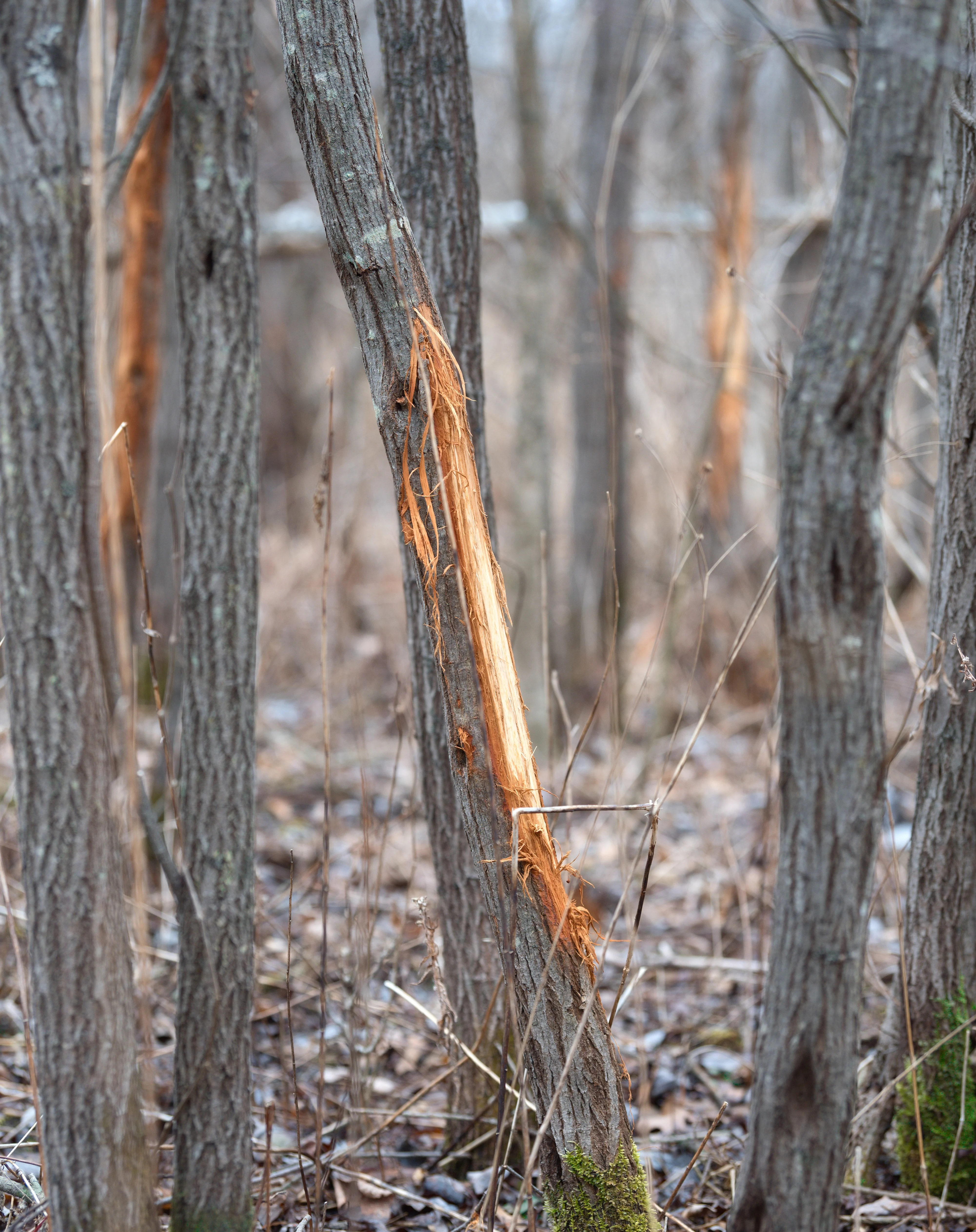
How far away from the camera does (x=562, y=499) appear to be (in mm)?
10148

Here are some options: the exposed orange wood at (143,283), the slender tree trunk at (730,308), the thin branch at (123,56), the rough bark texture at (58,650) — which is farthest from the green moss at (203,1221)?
the slender tree trunk at (730,308)

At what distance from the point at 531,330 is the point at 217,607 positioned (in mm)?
3630

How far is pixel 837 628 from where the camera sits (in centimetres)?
117

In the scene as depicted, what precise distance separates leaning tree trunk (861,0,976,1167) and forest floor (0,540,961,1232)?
0.36ft

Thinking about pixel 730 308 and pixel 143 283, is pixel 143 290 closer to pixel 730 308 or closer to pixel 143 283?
pixel 143 283

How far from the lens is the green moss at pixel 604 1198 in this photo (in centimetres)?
152

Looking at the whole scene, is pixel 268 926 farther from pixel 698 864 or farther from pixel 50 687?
pixel 50 687

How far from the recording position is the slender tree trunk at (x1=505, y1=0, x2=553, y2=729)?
4.88 meters

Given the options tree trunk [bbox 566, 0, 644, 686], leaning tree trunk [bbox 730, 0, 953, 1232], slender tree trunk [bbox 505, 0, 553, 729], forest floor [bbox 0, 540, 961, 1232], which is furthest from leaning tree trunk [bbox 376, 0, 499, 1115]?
tree trunk [bbox 566, 0, 644, 686]

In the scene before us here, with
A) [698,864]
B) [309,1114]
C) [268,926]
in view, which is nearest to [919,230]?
[309,1114]

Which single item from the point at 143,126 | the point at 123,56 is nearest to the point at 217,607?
the point at 143,126

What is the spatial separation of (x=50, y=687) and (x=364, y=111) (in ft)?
3.10

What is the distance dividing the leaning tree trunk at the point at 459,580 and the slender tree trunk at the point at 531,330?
3.19m

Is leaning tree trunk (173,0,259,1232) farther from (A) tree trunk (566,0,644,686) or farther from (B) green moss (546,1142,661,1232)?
(A) tree trunk (566,0,644,686)
